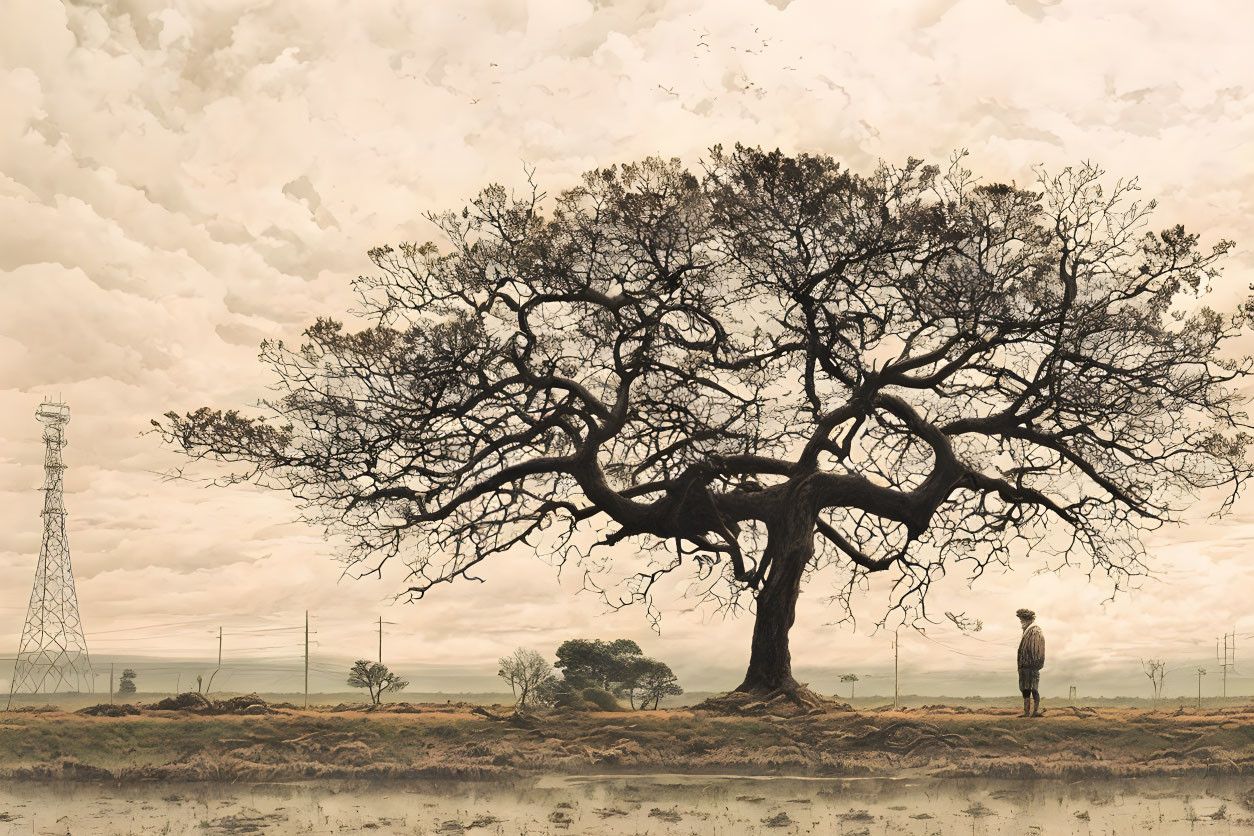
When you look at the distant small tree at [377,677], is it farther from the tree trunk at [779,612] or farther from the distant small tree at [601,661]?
the tree trunk at [779,612]

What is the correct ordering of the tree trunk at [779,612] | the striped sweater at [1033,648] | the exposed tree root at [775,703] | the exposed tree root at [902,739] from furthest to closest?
1. the tree trunk at [779,612]
2. the striped sweater at [1033,648]
3. the exposed tree root at [775,703]
4. the exposed tree root at [902,739]

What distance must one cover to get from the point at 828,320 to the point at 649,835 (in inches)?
418

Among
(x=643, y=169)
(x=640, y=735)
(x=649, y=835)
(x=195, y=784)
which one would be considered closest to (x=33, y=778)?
(x=195, y=784)

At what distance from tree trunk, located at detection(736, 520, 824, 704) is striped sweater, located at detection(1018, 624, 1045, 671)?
3679mm

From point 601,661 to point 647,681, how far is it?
1.40 m

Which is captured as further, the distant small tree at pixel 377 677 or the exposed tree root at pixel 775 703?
the distant small tree at pixel 377 677

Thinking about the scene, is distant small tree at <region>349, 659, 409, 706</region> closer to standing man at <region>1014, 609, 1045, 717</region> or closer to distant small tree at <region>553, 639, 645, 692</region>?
distant small tree at <region>553, 639, 645, 692</region>

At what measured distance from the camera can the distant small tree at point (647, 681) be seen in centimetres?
3072

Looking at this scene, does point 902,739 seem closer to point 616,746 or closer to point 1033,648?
point 1033,648

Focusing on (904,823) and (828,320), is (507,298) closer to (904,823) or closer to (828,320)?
(828,320)

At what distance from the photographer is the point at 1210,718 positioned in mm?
19734

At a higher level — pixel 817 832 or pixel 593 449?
pixel 593 449

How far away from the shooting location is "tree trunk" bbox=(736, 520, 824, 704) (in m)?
20.5

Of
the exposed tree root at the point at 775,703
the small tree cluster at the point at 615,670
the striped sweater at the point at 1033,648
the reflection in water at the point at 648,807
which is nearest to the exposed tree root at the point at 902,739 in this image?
the reflection in water at the point at 648,807
